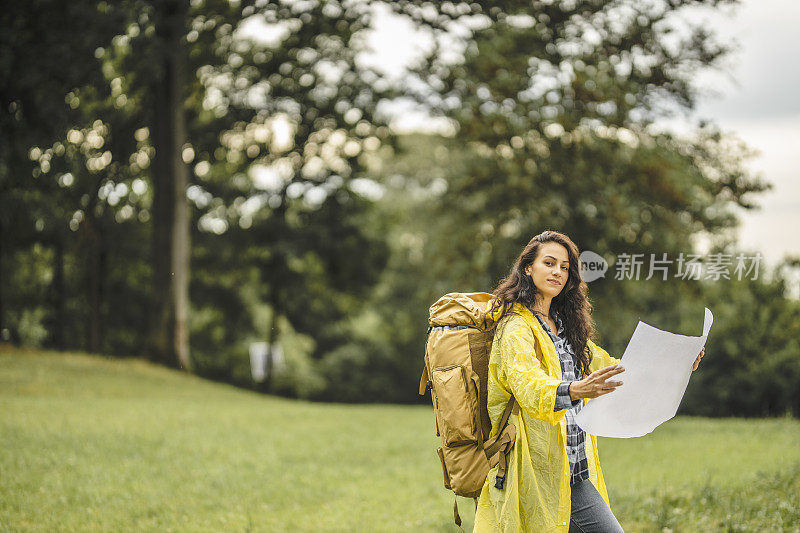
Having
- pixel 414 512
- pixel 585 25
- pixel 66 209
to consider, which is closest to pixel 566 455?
pixel 414 512

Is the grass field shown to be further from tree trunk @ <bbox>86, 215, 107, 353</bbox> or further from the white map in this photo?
tree trunk @ <bbox>86, 215, 107, 353</bbox>

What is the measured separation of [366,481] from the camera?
9938mm

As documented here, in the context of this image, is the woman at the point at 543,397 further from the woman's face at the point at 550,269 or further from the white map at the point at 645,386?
the white map at the point at 645,386

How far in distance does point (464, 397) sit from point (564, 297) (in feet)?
2.39

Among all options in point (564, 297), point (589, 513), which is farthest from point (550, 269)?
point (589, 513)

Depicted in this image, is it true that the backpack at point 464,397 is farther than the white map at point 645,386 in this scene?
Yes

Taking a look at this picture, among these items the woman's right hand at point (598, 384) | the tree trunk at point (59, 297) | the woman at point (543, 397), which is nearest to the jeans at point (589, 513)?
the woman at point (543, 397)

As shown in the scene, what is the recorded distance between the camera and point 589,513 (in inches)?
136

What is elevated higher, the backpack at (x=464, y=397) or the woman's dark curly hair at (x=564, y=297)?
the woman's dark curly hair at (x=564, y=297)

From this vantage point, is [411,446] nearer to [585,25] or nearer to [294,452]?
[294,452]

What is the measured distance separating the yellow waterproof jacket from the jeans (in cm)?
10

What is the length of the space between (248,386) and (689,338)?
34748 millimetres

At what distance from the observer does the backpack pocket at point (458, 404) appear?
3520 millimetres

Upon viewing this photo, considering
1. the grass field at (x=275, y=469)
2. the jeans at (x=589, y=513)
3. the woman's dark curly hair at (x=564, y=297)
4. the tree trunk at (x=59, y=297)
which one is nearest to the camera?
the jeans at (x=589, y=513)
